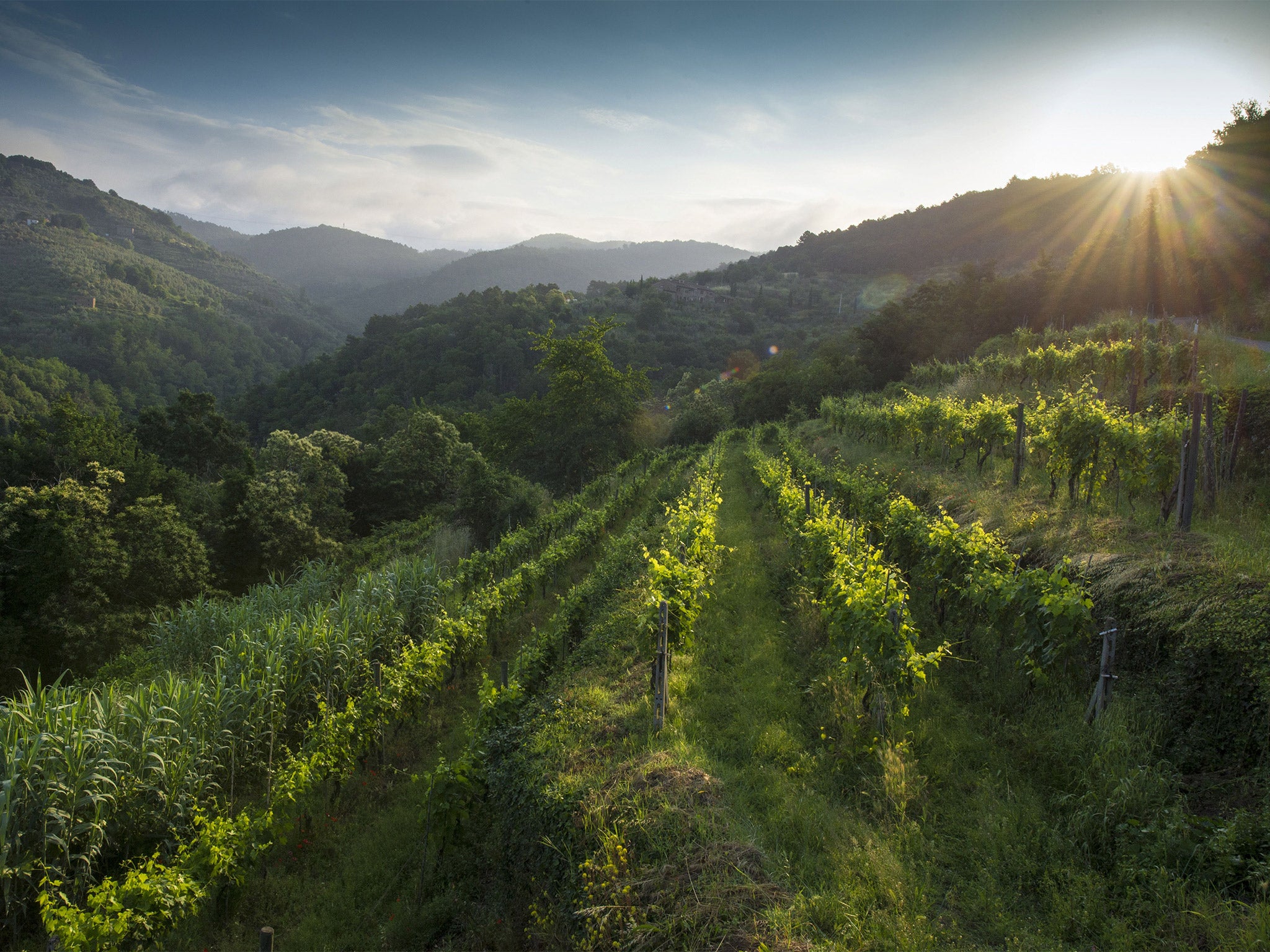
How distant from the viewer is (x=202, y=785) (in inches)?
230

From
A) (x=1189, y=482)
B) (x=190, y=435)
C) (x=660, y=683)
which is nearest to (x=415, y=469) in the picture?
(x=190, y=435)

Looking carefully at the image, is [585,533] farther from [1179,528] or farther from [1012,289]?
[1012,289]

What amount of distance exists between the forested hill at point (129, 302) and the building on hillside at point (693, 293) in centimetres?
6887

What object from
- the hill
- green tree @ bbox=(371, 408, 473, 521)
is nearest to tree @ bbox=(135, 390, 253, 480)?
green tree @ bbox=(371, 408, 473, 521)

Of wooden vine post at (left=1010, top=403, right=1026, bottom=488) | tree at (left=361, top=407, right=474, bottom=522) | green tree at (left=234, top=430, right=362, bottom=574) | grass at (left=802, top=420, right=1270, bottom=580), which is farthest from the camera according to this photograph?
tree at (left=361, top=407, right=474, bottom=522)

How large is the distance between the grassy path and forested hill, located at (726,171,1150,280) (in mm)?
51560

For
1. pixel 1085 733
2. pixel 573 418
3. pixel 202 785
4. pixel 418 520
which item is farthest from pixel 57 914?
pixel 573 418

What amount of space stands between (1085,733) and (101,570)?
22095mm

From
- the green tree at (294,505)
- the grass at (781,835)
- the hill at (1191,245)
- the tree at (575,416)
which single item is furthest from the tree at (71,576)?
the hill at (1191,245)

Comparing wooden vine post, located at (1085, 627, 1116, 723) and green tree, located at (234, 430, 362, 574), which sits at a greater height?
wooden vine post, located at (1085, 627, 1116, 723)

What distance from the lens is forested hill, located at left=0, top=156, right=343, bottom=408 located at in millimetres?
78625

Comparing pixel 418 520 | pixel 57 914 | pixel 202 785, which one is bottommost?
pixel 418 520

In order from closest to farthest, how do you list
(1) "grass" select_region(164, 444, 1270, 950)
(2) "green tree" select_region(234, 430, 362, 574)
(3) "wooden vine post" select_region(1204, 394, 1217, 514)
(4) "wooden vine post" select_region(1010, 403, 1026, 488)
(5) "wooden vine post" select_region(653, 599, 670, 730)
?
(1) "grass" select_region(164, 444, 1270, 950), (5) "wooden vine post" select_region(653, 599, 670, 730), (3) "wooden vine post" select_region(1204, 394, 1217, 514), (4) "wooden vine post" select_region(1010, 403, 1026, 488), (2) "green tree" select_region(234, 430, 362, 574)

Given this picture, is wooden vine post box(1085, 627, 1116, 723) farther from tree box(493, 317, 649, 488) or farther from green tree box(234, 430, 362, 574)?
tree box(493, 317, 649, 488)
